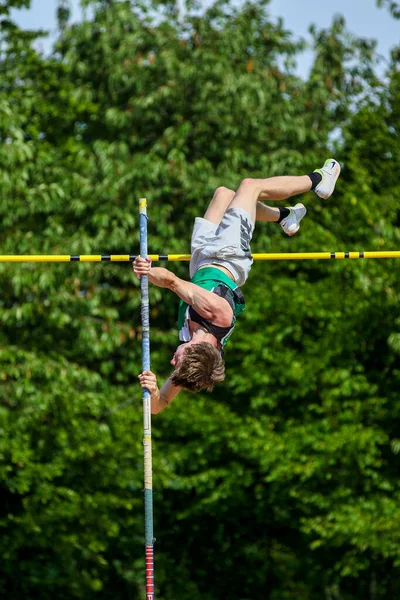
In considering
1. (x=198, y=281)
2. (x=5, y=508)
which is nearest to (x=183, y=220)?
(x=5, y=508)

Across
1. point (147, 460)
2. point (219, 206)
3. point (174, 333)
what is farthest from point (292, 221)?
point (174, 333)

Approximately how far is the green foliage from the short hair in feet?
28.6

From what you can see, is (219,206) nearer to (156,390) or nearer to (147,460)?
(156,390)

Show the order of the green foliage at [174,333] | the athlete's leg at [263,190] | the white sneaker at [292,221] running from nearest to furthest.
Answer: the athlete's leg at [263,190], the white sneaker at [292,221], the green foliage at [174,333]

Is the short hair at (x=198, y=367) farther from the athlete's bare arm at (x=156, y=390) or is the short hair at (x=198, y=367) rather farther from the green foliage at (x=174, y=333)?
the green foliage at (x=174, y=333)

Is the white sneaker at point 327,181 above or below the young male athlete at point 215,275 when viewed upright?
→ above

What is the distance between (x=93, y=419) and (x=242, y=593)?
4.35 metres

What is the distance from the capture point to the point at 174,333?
18.5 metres

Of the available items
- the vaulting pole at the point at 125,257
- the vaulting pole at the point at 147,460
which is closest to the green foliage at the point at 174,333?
the vaulting pole at the point at 125,257

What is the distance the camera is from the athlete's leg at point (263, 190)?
26.2 feet

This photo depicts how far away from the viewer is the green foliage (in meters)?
16.9

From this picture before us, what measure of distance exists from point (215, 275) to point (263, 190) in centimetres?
76

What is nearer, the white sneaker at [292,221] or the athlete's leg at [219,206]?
the athlete's leg at [219,206]

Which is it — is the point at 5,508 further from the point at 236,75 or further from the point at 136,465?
the point at 236,75
